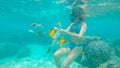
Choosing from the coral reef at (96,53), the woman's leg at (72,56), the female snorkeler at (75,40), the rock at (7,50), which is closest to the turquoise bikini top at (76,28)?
the female snorkeler at (75,40)

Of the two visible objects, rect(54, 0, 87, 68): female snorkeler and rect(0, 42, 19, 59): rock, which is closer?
rect(54, 0, 87, 68): female snorkeler

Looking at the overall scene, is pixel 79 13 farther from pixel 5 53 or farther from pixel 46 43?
pixel 46 43

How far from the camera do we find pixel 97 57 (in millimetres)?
13148

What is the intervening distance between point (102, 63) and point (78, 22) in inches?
184

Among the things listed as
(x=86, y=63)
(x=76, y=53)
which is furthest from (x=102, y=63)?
(x=76, y=53)

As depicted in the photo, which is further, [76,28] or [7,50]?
[7,50]

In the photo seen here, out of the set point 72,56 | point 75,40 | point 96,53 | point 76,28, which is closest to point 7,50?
point 96,53

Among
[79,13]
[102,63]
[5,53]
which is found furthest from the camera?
[5,53]

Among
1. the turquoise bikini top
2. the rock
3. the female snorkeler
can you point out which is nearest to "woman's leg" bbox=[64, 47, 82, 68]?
the female snorkeler

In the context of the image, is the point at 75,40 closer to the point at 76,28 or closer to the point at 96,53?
the point at 76,28

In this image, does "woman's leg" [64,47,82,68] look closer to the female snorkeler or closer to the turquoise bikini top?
the female snorkeler

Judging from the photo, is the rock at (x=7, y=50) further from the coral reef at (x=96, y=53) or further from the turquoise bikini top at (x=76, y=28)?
the turquoise bikini top at (x=76, y=28)

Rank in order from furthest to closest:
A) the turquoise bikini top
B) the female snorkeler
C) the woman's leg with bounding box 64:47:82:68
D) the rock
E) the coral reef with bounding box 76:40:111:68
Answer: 1. the rock
2. the coral reef with bounding box 76:40:111:68
3. the turquoise bikini top
4. the woman's leg with bounding box 64:47:82:68
5. the female snorkeler

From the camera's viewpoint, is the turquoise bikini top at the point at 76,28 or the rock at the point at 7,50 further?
the rock at the point at 7,50
